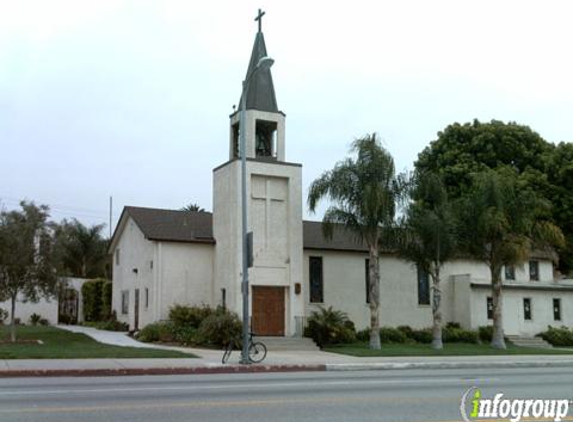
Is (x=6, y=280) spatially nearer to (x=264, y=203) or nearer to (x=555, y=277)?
(x=264, y=203)

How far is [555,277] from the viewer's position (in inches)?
1793

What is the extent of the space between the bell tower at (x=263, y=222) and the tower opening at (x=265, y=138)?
5cm

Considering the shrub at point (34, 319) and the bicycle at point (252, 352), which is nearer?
the bicycle at point (252, 352)

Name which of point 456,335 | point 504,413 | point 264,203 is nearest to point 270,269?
point 264,203

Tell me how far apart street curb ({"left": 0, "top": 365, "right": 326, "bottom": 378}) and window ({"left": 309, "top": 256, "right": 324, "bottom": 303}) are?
13.0 meters

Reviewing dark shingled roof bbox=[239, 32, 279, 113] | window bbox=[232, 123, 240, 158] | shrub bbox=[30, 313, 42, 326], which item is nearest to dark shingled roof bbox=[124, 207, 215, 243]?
window bbox=[232, 123, 240, 158]

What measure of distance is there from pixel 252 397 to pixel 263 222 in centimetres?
1909

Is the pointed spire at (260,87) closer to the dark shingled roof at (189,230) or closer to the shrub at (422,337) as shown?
the dark shingled roof at (189,230)

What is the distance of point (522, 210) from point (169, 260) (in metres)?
15.7

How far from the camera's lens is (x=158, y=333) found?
2945cm

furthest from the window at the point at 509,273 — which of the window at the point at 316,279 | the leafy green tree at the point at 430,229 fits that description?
the window at the point at 316,279

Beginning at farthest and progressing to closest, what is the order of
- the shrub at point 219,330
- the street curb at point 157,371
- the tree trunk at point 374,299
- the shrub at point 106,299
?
the shrub at point 106,299 < the tree trunk at point 374,299 < the shrub at point 219,330 < the street curb at point 157,371

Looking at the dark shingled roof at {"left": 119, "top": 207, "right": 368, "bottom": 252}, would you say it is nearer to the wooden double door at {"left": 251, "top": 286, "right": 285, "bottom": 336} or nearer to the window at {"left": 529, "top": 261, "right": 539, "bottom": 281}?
the wooden double door at {"left": 251, "top": 286, "right": 285, "bottom": 336}

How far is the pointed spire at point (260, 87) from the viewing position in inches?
1276
